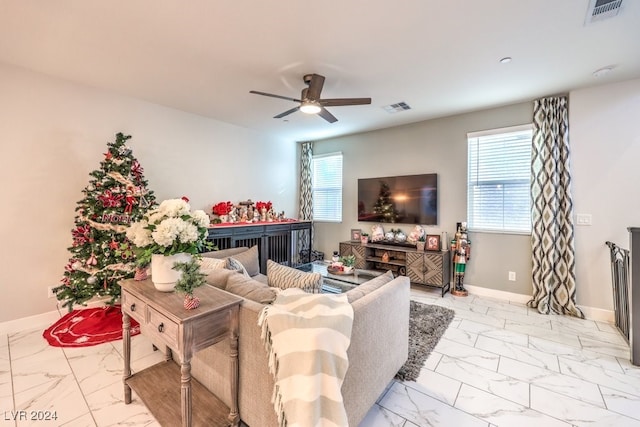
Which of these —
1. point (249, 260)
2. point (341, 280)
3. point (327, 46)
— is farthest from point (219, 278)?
point (327, 46)

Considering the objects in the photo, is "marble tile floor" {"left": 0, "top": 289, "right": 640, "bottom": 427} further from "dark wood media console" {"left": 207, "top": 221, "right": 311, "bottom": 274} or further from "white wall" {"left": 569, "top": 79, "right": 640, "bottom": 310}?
"dark wood media console" {"left": 207, "top": 221, "right": 311, "bottom": 274}

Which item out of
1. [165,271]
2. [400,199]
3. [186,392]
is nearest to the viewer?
[186,392]

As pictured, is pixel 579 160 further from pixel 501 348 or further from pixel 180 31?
pixel 180 31

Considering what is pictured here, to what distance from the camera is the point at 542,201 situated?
138 inches

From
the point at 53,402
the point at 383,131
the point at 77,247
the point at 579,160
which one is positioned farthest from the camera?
the point at 383,131

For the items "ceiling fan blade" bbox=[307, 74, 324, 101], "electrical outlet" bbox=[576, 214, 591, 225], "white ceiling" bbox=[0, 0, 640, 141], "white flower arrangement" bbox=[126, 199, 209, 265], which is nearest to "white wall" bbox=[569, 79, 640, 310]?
"electrical outlet" bbox=[576, 214, 591, 225]

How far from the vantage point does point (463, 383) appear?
207cm

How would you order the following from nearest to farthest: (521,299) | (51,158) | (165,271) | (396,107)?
(165,271) → (51,158) → (521,299) → (396,107)

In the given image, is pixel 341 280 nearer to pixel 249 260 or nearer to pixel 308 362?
pixel 249 260

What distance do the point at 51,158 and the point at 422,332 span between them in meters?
4.53

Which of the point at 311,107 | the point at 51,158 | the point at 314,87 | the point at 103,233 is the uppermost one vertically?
the point at 314,87

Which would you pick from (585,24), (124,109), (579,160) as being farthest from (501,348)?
(124,109)

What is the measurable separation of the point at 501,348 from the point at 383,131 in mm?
3737

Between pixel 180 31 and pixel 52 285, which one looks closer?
pixel 180 31
